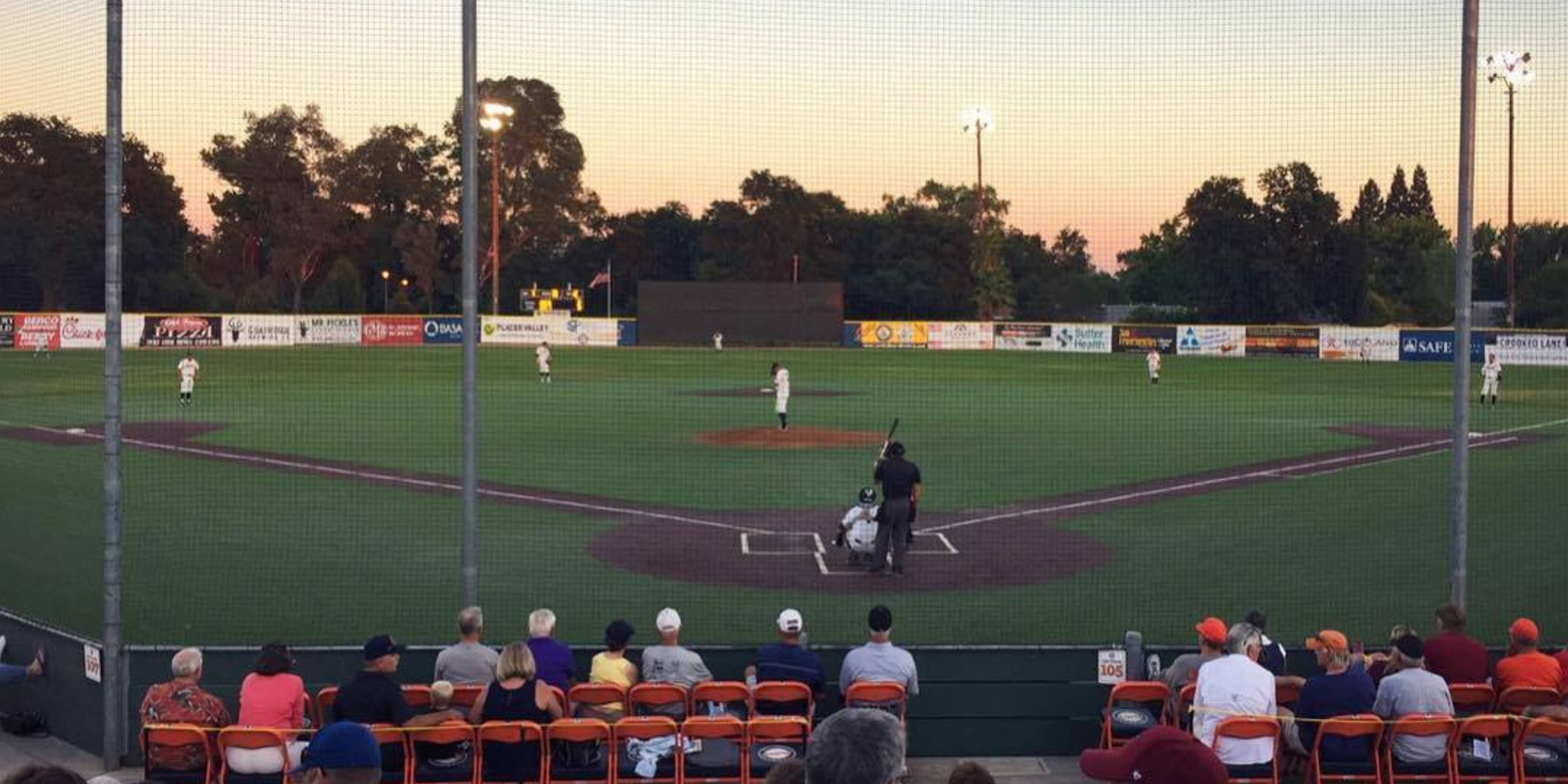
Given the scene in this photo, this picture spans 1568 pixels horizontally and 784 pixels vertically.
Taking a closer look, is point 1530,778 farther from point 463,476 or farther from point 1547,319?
point 1547,319

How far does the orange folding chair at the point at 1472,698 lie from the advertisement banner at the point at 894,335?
5814cm

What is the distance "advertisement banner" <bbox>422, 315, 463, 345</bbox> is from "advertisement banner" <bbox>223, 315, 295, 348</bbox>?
748 cm

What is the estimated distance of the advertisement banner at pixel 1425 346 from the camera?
51781 millimetres

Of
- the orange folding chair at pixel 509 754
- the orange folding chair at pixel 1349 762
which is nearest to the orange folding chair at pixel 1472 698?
the orange folding chair at pixel 1349 762

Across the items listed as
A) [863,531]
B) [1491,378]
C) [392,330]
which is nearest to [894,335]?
[392,330]

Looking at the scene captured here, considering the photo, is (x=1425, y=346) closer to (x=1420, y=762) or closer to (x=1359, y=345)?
(x=1359, y=345)

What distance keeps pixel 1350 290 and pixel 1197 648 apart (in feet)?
51.6

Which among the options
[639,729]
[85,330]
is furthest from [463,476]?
[85,330]

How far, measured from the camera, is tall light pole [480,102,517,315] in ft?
45.1

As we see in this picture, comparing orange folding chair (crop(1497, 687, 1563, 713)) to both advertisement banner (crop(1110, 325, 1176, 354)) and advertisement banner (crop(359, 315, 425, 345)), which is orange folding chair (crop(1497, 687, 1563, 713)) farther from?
advertisement banner (crop(359, 315, 425, 345))

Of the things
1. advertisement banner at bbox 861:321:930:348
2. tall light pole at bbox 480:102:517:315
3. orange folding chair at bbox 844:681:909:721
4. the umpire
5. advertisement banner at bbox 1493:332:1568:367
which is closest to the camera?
orange folding chair at bbox 844:681:909:721

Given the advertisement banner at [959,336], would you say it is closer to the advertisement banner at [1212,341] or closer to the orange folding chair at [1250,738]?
the advertisement banner at [1212,341]

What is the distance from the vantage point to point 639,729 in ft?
23.8

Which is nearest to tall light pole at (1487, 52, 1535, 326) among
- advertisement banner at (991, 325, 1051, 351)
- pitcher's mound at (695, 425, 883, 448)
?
pitcher's mound at (695, 425, 883, 448)
